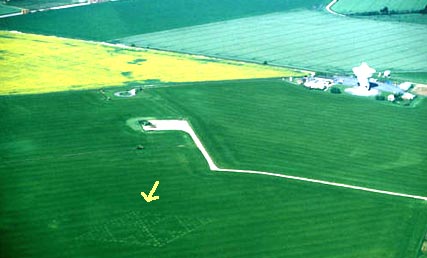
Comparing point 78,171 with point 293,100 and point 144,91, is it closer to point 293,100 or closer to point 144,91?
point 144,91

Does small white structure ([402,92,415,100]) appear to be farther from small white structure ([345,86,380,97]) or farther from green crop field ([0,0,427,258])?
small white structure ([345,86,380,97])

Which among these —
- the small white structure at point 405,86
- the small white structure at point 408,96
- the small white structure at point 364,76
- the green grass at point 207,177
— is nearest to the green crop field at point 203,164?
the green grass at point 207,177

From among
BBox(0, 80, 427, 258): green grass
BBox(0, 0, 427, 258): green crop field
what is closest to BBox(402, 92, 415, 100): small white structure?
BBox(0, 0, 427, 258): green crop field

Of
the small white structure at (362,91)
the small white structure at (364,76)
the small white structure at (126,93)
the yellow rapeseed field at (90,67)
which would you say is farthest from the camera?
the yellow rapeseed field at (90,67)

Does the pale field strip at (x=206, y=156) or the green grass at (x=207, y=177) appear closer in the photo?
the green grass at (x=207, y=177)

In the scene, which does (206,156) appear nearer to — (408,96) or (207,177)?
(207,177)

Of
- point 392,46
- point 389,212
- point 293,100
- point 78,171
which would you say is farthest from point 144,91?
point 392,46

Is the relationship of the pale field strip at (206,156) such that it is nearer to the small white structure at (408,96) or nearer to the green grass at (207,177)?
the green grass at (207,177)
